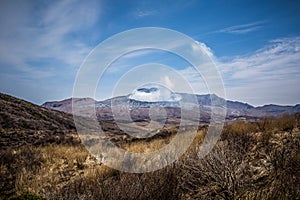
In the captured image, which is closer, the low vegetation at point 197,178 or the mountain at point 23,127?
the low vegetation at point 197,178

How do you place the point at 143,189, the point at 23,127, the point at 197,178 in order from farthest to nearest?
the point at 23,127
the point at 197,178
the point at 143,189

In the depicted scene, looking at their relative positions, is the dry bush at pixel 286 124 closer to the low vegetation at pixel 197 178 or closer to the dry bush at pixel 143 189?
the low vegetation at pixel 197 178

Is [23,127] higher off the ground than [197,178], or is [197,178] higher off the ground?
[23,127]

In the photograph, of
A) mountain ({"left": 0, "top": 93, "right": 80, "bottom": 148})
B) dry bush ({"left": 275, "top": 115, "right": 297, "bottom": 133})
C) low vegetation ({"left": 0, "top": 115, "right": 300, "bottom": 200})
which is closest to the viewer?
low vegetation ({"left": 0, "top": 115, "right": 300, "bottom": 200})

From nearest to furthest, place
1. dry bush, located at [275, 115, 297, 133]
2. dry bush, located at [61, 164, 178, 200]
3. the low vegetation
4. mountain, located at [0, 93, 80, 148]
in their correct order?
1. the low vegetation
2. dry bush, located at [61, 164, 178, 200]
3. dry bush, located at [275, 115, 297, 133]
4. mountain, located at [0, 93, 80, 148]

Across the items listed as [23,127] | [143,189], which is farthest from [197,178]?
[23,127]

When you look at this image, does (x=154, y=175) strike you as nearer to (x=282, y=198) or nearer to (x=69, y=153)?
(x=282, y=198)

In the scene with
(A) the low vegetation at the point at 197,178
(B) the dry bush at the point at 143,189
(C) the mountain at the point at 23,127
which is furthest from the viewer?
(C) the mountain at the point at 23,127

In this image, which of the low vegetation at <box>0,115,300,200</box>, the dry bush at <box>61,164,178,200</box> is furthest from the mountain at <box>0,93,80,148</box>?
the dry bush at <box>61,164,178,200</box>

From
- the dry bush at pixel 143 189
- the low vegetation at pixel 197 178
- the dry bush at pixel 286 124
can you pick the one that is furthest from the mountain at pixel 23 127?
the dry bush at pixel 143 189

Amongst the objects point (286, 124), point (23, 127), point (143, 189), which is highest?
point (23, 127)

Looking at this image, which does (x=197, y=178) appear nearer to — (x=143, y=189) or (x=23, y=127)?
(x=143, y=189)

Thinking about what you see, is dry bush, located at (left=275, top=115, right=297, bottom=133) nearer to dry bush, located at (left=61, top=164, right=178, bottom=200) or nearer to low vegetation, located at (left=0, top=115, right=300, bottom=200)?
low vegetation, located at (left=0, top=115, right=300, bottom=200)

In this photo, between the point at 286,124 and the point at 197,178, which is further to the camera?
the point at 286,124
